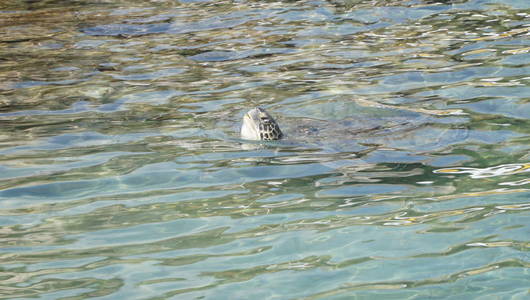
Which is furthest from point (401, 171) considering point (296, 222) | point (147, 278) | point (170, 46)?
point (170, 46)

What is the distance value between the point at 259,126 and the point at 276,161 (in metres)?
0.70

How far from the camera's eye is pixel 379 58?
11.0 metres

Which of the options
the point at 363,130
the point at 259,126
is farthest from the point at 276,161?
the point at 363,130

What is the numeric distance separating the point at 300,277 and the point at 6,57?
9031 millimetres

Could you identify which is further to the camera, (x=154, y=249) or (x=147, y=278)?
(x=154, y=249)

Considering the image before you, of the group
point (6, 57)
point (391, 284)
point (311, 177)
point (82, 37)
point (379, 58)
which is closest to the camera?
point (391, 284)

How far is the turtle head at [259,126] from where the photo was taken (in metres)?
7.80

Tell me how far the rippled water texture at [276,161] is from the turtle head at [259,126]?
4.6 inches

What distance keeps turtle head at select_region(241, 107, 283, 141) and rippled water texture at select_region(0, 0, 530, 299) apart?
0.12 m

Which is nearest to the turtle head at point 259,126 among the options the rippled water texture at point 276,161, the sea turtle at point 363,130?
the sea turtle at point 363,130

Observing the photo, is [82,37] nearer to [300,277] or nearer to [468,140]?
[468,140]

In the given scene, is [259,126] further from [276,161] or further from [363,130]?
[363,130]

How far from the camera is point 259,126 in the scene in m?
7.78

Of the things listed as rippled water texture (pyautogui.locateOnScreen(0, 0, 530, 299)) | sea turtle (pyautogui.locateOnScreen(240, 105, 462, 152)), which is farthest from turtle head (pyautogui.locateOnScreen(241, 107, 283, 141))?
rippled water texture (pyautogui.locateOnScreen(0, 0, 530, 299))
